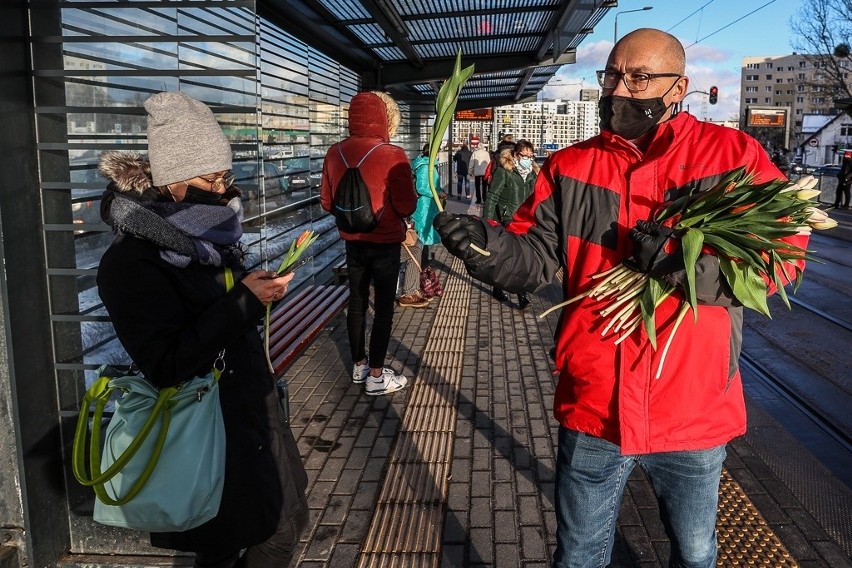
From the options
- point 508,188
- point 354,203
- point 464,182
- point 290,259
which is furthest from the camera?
point 464,182

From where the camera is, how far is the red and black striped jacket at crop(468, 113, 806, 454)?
215 cm

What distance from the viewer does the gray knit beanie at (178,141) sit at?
228 centimetres

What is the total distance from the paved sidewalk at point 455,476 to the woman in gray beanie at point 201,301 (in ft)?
3.47

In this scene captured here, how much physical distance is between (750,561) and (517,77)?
11700 mm

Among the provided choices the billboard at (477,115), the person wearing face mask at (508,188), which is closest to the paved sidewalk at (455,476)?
the person wearing face mask at (508,188)

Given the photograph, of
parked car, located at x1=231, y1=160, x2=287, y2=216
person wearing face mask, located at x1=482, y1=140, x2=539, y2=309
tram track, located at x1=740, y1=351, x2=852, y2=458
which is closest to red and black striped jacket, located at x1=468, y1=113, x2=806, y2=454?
parked car, located at x1=231, y1=160, x2=287, y2=216

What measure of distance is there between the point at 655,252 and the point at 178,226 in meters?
1.40

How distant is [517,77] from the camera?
13828 millimetres

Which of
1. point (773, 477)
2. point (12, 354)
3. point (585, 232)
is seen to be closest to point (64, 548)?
point (12, 354)

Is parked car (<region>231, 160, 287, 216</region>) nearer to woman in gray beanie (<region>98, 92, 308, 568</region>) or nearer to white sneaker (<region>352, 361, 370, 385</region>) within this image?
white sneaker (<region>352, 361, 370, 385</region>)

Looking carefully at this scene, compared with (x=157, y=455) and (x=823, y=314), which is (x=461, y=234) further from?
(x=823, y=314)

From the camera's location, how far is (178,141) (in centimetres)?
227

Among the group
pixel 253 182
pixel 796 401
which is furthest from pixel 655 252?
pixel 253 182

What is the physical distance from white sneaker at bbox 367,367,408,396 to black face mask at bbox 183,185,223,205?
3.23m
